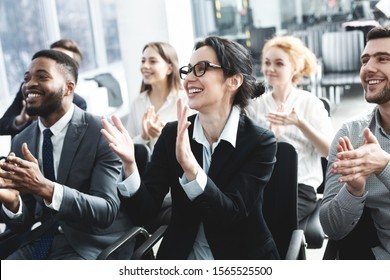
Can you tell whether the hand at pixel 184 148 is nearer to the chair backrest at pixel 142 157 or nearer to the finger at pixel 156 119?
the chair backrest at pixel 142 157

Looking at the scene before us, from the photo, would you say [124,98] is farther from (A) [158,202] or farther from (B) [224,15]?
(A) [158,202]

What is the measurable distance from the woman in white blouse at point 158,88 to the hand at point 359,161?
163 cm

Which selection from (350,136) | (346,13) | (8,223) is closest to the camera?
(350,136)

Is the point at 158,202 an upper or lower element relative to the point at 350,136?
lower

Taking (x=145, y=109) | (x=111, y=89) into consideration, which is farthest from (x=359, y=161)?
(x=111, y=89)

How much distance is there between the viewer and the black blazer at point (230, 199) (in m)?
1.76

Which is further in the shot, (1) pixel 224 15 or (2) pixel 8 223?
(1) pixel 224 15

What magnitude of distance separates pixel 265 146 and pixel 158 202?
419mm

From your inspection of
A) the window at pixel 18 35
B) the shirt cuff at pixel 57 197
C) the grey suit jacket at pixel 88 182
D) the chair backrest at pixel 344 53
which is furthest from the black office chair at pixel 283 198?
the chair backrest at pixel 344 53

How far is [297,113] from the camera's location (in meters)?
2.46

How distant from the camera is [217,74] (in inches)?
72.1

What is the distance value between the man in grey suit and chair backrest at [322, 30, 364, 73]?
16.3ft

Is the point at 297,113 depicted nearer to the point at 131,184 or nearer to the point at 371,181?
the point at 371,181

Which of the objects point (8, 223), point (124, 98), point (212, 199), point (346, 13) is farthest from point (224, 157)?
point (346, 13)
